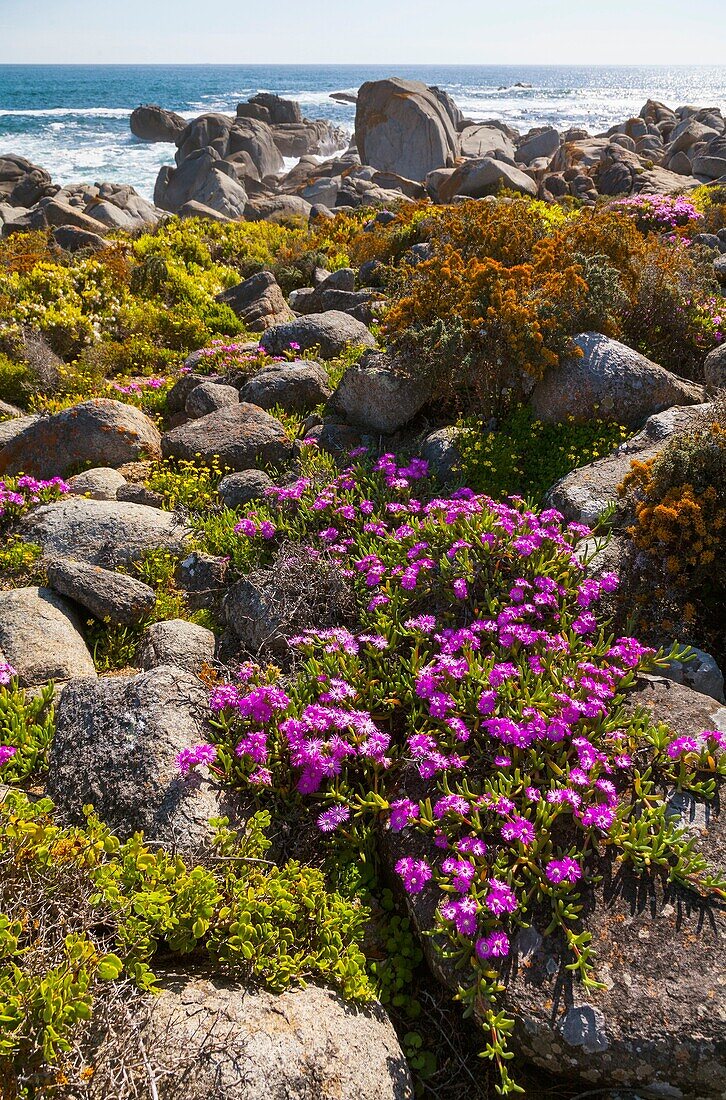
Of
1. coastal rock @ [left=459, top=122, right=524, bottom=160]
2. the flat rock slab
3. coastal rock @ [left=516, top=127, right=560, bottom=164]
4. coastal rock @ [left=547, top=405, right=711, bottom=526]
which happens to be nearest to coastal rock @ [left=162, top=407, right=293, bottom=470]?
the flat rock slab

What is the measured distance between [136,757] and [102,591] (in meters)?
1.98

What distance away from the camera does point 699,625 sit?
465 cm

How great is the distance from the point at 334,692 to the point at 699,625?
2.60 m

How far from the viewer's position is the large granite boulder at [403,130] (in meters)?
40.9

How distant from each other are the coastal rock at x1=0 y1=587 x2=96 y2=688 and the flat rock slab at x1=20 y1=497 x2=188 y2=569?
0.72 meters

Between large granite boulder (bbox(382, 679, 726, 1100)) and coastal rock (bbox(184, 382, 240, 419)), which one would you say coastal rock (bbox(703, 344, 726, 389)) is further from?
coastal rock (bbox(184, 382, 240, 419))

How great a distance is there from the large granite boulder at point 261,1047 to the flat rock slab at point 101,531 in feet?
13.0

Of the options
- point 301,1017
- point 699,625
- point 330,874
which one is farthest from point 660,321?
point 301,1017

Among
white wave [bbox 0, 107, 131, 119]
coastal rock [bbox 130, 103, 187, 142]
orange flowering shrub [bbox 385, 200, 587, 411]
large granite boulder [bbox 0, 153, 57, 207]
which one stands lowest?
orange flowering shrub [bbox 385, 200, 587, 411]

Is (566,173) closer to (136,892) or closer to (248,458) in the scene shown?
(248,458)

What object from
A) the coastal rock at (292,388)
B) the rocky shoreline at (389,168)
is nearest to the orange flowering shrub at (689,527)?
the coastal rock at (292,388)

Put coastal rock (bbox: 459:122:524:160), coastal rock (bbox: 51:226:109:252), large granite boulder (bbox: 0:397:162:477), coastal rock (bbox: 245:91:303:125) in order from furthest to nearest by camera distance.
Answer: coastal rock (bbox: 245:91:303:125)
coastal rock (bbox: 459:122:524:160)
coastal rock (bbox: 51:226:109:252)
large granite boulder (bbox: 0:397:162:477)

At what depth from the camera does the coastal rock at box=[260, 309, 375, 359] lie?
9484 millimetres

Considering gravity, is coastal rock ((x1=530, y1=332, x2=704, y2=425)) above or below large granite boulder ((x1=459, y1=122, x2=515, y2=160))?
below
